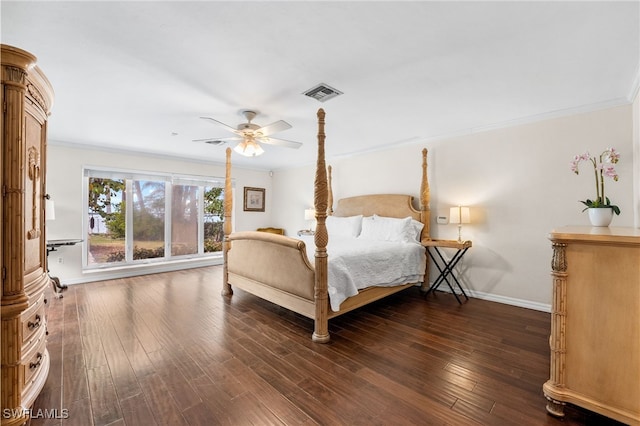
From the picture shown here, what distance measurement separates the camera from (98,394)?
178 centimetres

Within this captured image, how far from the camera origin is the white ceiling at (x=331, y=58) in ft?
5.36

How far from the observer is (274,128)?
9.92 feet

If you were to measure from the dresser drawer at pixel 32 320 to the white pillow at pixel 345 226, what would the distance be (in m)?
3.71

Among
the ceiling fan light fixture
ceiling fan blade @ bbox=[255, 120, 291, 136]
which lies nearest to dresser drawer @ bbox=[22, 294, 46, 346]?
the ceiling fan light fixture

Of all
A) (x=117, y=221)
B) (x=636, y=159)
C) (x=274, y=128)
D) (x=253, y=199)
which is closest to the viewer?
(x=636, y=159)

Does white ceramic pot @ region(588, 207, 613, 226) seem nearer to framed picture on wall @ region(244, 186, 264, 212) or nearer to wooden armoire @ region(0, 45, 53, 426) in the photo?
wooden armoire @ region(0, 45, 53, 426)

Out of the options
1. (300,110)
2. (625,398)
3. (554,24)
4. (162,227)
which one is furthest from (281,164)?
(625,398)

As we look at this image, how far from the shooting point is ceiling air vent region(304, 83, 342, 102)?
2562mm

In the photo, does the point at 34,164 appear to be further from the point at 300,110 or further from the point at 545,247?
the point at 545,247

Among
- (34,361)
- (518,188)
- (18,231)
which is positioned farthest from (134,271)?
(518,188)

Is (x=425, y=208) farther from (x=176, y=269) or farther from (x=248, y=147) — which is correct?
(x=176, y=269)

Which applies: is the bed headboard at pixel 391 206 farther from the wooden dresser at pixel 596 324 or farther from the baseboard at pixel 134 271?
the baseboard at pixel 134 271

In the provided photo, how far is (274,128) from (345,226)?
2385 mm

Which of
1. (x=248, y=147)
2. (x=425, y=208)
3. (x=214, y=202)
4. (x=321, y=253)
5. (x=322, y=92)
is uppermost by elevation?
(x=322, y=92)
